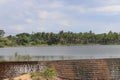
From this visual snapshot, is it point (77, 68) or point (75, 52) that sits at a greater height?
point (77, 68)

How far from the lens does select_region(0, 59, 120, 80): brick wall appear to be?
19.1 metres

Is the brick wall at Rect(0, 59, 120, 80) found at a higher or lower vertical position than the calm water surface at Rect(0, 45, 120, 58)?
higher

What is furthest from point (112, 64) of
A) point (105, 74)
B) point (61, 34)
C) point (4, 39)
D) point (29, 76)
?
point (61, 34)

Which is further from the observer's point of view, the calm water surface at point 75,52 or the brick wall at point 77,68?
the calm water surface at point 75,52

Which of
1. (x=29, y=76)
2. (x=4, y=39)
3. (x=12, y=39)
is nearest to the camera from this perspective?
(x=29, y=76)

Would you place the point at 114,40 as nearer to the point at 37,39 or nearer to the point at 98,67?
the point at 37,39

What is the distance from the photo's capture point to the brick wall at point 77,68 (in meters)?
19.1

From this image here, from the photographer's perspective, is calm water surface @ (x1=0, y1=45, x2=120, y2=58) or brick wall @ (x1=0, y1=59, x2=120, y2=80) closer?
brick wall @ (x1=0, y1=59, x2=120, y2=80)

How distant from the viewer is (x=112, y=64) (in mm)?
19188

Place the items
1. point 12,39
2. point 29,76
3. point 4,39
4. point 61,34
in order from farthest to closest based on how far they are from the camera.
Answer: point 61,34 < point 12,39 < point 4,39 < point 29,76

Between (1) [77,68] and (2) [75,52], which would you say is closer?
(1) [77,68]

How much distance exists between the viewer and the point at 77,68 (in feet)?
63.2

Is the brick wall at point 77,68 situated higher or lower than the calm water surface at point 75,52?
higher

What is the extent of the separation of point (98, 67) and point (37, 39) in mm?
64217
